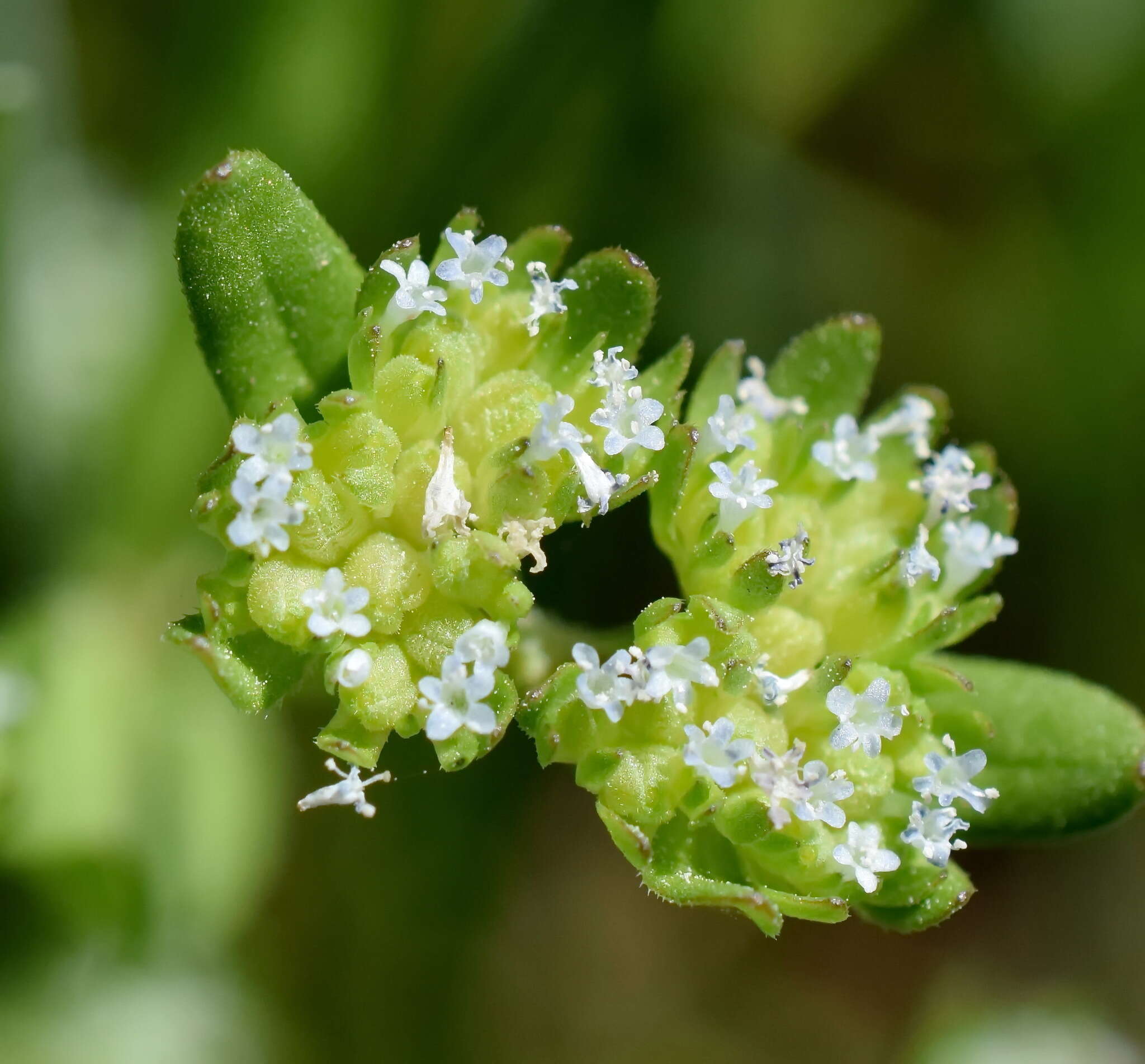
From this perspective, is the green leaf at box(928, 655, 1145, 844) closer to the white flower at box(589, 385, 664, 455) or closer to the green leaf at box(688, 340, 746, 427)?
the green leaf at box(688, 340, 746, 427)

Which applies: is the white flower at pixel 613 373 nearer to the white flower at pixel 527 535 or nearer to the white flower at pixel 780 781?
the white flower at pixel 527 535

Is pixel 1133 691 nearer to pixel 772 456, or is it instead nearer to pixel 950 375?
pixel 950 375

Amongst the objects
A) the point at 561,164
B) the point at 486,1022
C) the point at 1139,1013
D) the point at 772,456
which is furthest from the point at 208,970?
the point at 1139,1013

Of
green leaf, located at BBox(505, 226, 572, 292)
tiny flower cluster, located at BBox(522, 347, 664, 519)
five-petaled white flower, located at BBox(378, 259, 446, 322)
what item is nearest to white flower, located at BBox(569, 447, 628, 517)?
tiny flower cluster, located at BBox(522, 347, 664, 519)

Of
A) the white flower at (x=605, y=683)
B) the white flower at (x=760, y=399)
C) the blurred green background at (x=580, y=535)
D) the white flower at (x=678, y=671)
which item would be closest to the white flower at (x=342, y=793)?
the white flower at (x=605, y=683)

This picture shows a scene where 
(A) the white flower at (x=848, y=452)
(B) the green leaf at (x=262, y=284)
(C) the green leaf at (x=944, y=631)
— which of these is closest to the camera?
(B) the green leaf at (x=262, y=284)
